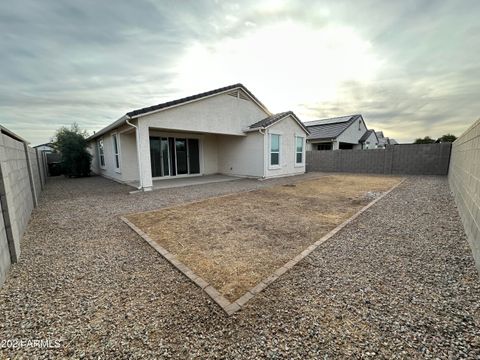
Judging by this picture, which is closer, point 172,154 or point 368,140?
point 172,154

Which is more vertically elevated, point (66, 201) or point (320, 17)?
point (320, 17)

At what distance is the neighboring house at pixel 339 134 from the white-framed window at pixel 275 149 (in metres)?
9.85

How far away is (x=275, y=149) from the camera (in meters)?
12.1

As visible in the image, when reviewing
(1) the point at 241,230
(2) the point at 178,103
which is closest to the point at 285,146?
(2) the point at 178,103

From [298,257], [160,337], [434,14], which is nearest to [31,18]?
[160,337]

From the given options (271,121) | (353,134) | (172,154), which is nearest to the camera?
(271,121)

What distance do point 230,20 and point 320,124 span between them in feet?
65.7

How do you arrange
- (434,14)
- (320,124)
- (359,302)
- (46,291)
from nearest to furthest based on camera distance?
1. (359,302)
2. (46,291)
3. (434,14)
4. (320,124)

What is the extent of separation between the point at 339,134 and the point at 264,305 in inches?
837

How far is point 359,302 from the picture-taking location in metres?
2.09

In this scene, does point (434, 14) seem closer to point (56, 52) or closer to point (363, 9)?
point (363, 9)

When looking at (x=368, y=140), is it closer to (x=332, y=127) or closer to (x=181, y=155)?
(x=332, y=127)

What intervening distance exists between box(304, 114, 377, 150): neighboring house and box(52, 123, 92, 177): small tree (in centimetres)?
1921

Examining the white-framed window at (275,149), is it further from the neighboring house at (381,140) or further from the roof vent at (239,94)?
the neighboring house at (381,140)
